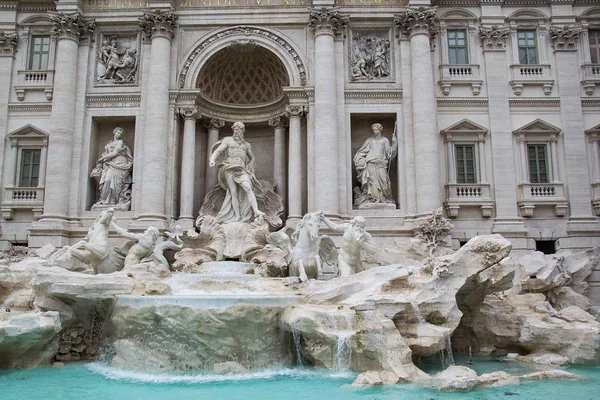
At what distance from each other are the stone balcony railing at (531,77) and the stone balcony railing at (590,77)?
137 centimetres

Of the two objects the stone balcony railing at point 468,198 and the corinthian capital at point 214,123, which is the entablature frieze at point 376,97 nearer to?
the stone balcony railing at point 468,198

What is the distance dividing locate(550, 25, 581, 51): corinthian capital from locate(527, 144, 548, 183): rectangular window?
4.17 metres

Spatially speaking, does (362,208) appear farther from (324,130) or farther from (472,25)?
(472,25)

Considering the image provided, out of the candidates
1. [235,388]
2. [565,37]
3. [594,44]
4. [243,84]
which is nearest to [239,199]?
[243,84]

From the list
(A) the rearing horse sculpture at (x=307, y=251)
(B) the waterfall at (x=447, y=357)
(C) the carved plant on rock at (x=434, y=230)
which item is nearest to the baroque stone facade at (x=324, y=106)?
(C) the carved plant on rock at (x=434, y=230)

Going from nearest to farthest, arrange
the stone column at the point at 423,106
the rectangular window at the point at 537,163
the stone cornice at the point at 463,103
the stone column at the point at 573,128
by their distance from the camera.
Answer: the stone column at the point at 423,106 < the stone column at the point at 573,128 < the rectangular window at the point at 537,163 < the stone cornice at the point at 463,103

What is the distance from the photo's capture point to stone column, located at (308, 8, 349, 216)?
771 inches

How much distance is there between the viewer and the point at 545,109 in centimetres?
2120

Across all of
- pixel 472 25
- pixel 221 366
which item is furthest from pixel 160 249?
pixel 472 25

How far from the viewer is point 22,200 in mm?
20766

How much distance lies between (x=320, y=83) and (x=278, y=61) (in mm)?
2362

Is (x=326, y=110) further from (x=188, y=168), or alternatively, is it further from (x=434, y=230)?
(x=434, y=230)

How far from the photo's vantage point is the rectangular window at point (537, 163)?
68.7 ft

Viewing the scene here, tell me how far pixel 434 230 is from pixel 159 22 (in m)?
13.1
